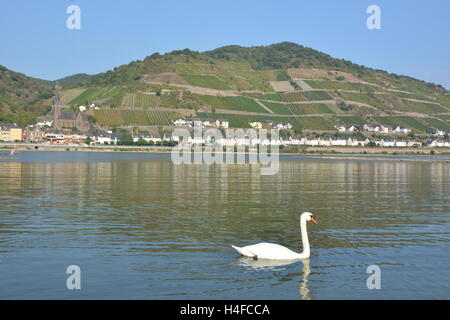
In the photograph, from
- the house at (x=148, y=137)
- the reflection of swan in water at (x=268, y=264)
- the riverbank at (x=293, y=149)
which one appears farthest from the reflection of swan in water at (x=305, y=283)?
the house at (x=148, y=137)

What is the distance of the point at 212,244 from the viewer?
65.5 feet

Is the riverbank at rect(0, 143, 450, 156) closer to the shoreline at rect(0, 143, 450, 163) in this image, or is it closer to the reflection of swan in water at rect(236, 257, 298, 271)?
the shoreline at rect(0, 143, 450, 163)

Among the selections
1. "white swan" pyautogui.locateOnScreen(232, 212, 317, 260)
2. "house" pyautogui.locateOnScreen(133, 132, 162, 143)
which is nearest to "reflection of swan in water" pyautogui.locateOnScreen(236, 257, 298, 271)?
"white swan" pyautogui.locateOnScreen(232, 212, 317, 260)

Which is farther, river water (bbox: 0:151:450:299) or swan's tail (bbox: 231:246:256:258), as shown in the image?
swan's tail (bbox: 231:246:256:258)

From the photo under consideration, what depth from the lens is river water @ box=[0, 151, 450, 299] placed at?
14406mm

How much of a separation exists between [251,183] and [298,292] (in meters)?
34.9

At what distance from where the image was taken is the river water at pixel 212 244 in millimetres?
14406

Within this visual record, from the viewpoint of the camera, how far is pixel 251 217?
88.9ft

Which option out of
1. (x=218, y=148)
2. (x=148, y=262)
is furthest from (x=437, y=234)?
(x=218, y=148)

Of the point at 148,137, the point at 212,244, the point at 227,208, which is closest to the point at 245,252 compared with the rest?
the point at 212,244

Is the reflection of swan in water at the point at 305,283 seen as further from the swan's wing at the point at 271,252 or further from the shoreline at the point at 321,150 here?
the shoreline at the point at 321,150

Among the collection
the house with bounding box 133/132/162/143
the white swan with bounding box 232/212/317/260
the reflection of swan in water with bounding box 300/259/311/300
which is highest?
the house with bounding box 133/132/162/143

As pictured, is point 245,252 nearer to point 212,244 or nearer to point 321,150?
point 212,244

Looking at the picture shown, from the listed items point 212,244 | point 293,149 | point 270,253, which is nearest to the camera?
point 270,253
